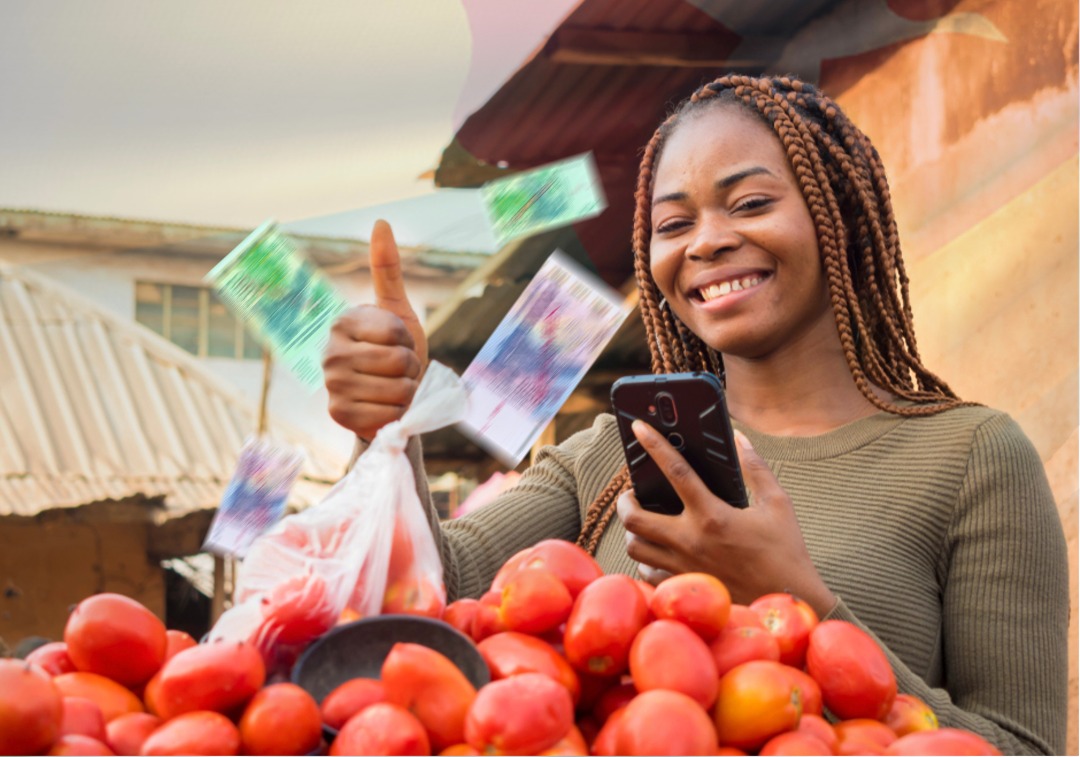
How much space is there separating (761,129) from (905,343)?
0.44m

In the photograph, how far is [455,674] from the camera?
103cm

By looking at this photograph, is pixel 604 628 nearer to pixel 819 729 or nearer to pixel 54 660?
pixel 819 729

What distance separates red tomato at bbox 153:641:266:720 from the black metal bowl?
8 cm

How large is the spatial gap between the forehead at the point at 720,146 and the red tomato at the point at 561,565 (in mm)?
725

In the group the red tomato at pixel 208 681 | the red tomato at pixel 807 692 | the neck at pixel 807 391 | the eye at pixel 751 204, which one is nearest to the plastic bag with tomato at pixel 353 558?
the red tomato at pixel 208 681

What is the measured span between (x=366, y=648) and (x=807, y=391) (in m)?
0.95

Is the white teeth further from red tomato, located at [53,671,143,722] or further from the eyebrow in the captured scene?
red tomato, located at [53,671,143,722]

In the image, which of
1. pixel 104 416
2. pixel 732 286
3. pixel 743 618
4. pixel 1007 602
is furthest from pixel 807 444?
pixel 104 416

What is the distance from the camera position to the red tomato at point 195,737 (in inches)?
37.0

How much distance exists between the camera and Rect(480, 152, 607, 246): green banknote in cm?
206

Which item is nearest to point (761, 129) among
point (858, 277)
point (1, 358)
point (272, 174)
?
point (858, 277)

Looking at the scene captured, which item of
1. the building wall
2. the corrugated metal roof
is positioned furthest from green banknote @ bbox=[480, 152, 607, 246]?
the building wall

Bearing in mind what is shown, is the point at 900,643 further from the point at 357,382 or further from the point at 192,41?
the point at 192,41

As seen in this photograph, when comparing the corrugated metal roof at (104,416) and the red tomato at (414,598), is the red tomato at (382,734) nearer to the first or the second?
the red tomato at (414,598)
